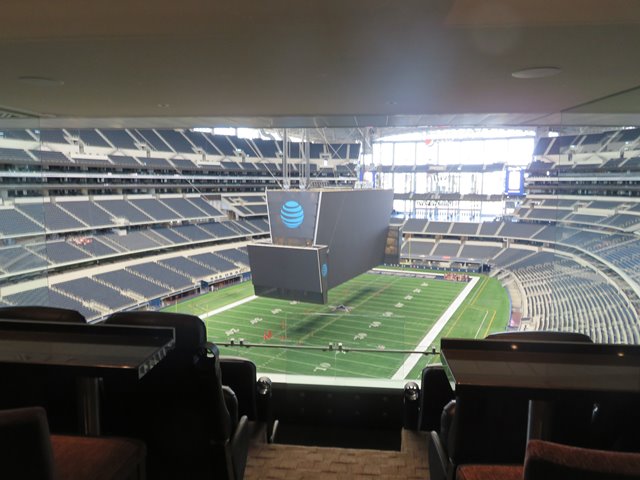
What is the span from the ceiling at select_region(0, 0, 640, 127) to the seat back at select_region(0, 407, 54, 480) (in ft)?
2.53

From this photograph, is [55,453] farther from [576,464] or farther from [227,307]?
[227,307]

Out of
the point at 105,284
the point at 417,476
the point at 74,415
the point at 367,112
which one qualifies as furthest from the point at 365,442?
the point at 105,284

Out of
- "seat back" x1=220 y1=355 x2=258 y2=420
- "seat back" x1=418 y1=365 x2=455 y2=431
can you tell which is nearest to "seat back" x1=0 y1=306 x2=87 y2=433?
"seat back" x1=220 y1=355 x2=258 y2=420

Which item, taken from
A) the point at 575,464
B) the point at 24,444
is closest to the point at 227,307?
the point at 24,444

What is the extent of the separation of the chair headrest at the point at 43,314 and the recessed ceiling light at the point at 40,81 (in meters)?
A: 0.83

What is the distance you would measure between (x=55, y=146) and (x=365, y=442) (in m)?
15.2

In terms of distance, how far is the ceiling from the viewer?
0.89m

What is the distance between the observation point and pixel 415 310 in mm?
11781

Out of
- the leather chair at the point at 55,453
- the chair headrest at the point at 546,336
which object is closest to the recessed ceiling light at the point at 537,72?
the chair headrest at the point at 546,336

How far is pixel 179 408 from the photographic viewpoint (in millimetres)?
1045

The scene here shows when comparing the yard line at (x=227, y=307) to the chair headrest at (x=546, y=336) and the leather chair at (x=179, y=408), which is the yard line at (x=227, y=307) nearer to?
the leather chair at (x=179, y=408)

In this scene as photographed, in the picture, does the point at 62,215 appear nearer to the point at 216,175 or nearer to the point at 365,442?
the point at 216,175

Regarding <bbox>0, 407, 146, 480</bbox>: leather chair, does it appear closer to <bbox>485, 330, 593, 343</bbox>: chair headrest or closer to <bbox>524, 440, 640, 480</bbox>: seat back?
<bbox>524, 440, 640, 480</bbox>: seat back

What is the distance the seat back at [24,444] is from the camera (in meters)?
0.48
